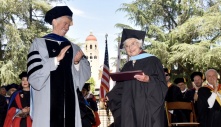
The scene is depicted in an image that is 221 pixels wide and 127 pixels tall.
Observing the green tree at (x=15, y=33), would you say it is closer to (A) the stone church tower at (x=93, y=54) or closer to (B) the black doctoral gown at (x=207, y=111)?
(B) the black doctoral gown at (x=207, y=111)

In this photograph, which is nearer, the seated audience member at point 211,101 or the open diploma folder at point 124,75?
the open diploma folder at point 124,75

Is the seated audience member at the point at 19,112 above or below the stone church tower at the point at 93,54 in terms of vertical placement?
below

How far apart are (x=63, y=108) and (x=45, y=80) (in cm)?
41

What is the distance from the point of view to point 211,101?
826cm

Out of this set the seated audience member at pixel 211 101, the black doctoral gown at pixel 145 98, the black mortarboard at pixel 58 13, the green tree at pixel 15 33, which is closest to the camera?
the black mortarboard at pixel 58 13

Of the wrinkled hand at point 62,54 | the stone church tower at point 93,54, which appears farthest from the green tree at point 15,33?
the stone church tower at point 93,54

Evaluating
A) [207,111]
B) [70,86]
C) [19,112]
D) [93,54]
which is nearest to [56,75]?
[70,86]

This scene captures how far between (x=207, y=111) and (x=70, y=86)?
498 cm

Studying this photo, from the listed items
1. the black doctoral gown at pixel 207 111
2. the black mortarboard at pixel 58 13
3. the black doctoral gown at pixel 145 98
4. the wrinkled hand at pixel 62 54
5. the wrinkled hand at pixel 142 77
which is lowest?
the black doctoral gown at pixel 207 111

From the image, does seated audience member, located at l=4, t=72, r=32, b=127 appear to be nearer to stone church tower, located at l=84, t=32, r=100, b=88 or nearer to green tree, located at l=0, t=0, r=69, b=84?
green tree, located at l=0, t=0, r=69, b=84

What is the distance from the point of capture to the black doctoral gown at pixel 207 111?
8.35 metres

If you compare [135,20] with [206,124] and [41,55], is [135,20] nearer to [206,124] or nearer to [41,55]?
[206,124]

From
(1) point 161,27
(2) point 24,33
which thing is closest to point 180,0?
(1) point 161,27

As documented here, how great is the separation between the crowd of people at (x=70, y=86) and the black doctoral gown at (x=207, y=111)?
276 centimetres
